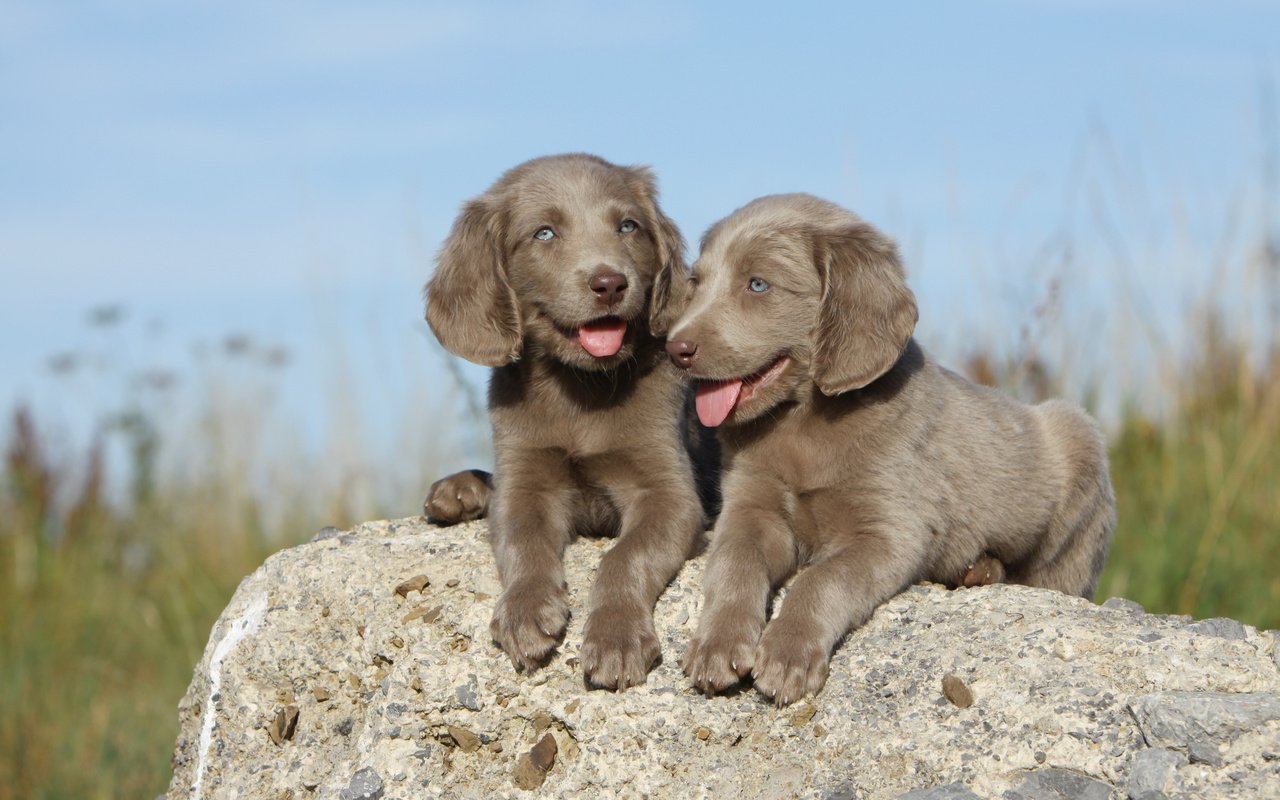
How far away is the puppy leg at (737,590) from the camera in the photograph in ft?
12.1

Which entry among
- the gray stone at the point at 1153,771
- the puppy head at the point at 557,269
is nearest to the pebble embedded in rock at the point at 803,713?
the gray stone at the point at 1153,771

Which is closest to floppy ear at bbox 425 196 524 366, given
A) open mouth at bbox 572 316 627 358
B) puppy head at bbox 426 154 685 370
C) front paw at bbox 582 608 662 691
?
puppy head at bbox 426 154 685 370

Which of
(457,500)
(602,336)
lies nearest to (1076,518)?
(602,336)

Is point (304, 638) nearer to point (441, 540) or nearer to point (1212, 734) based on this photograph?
point (441, 540)

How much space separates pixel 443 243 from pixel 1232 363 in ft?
21.2

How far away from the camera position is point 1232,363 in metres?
9.60

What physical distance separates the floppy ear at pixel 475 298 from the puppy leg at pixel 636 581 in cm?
69

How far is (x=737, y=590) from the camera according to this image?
3.89 m

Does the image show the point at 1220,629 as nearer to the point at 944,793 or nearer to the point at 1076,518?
the point at 944,793

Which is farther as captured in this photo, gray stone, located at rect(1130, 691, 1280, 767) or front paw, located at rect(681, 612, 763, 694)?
front paw, located at rect(681, 612, 763, 694)

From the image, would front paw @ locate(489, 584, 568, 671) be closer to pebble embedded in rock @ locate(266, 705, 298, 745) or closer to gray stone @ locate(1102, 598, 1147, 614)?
pebble embedded in rock @ locate(266, 705, 298, 745)

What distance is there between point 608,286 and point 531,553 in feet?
3.02

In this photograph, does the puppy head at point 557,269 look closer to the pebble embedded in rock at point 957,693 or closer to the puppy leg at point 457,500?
the puppy leg at point 457,500

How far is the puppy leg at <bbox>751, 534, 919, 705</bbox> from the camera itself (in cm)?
367
